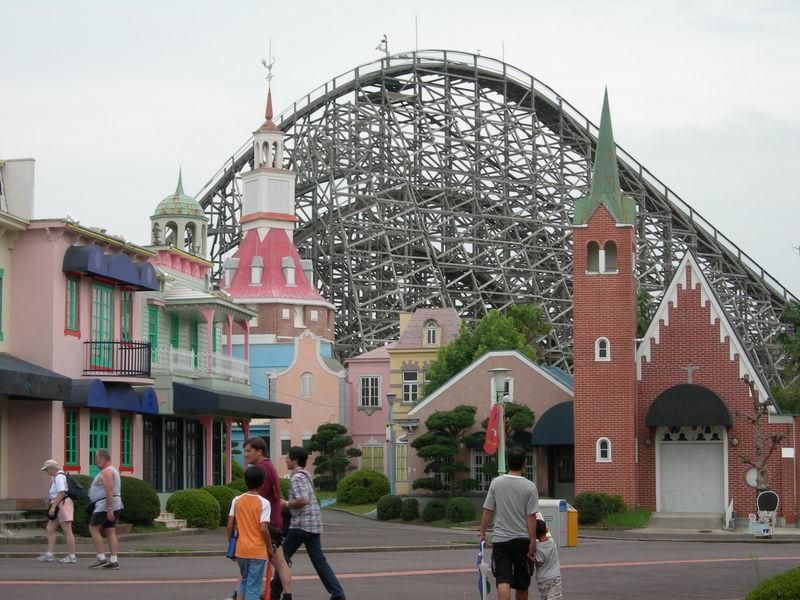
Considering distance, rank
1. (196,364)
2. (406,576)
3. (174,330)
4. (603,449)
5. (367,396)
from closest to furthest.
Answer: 1. (406,576)
2. (174,330)
3. (196,364)
4. (603,449)
5. (367,396)

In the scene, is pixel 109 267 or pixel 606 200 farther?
pixel 606 200

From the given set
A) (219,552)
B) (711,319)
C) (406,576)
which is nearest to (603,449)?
(711,319)

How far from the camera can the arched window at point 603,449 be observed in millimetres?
44125

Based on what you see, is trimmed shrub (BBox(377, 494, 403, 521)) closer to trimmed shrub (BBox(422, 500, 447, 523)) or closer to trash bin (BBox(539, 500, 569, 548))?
trimmed shrub (BBox(422, 500, 447, 523))

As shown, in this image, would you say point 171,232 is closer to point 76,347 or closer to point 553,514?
point 76,347

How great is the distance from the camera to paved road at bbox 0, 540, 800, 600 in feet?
59.2

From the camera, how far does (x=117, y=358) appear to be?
34.9 meters

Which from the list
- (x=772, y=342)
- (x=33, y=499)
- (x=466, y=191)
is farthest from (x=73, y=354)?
(x=772, y=342)

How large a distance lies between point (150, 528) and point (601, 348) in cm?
1702

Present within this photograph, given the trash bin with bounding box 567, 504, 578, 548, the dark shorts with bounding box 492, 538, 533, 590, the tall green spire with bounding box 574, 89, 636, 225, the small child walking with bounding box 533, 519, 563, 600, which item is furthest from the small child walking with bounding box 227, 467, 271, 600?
the tall green spire with bounding box 574, 89, 636, 225

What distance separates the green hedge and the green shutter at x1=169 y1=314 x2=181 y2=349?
12279 millimetres

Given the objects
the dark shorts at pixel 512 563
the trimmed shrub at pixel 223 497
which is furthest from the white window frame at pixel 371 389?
the dark shorts at pixel 512 563

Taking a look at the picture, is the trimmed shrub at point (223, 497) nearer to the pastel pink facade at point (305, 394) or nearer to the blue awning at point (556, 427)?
the blue awning at point (556, 427)

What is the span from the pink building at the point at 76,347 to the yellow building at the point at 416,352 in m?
29.5
